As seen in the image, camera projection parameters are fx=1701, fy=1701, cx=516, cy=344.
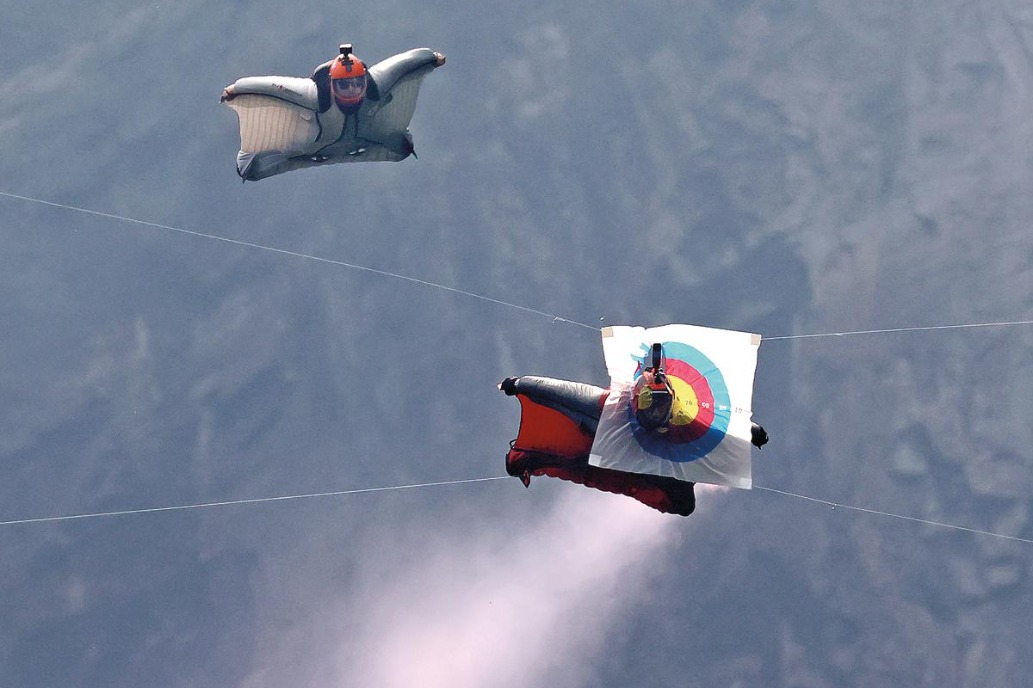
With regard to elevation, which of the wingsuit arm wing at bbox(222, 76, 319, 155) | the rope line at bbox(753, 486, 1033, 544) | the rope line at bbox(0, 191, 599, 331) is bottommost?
the rope line at bbox(753, 486, 1033, 544)

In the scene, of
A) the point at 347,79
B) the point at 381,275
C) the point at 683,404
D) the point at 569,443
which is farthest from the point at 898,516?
the point at 347,79

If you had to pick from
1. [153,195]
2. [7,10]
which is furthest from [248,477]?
[7,10]

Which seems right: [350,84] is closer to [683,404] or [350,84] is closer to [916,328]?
[683,404]

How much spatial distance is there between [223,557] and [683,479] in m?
43.6

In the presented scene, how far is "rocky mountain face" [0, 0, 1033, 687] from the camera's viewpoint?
134m

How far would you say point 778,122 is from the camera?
14462 centimetres

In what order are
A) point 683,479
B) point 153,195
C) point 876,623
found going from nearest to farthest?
point 683,479
point 876,623
point 153,195

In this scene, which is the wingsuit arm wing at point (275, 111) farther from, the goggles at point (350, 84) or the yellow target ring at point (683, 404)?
the yellow target ring at point (683, 404)

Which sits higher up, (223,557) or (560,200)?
(560,200)

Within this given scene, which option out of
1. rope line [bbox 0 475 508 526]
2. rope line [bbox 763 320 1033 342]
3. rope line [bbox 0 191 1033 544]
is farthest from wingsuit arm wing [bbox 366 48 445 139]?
rope line [bbox 763 320 1033 342]

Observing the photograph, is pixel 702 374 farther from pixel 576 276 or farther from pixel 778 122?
pixel 778 122

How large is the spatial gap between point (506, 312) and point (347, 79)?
89.4 ft

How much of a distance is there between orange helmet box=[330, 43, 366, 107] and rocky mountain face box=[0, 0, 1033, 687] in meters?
20.7

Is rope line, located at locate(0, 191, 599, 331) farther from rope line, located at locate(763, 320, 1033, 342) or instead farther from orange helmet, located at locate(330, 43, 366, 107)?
orange helmet, located at locate(330, 43, 366, 107)
